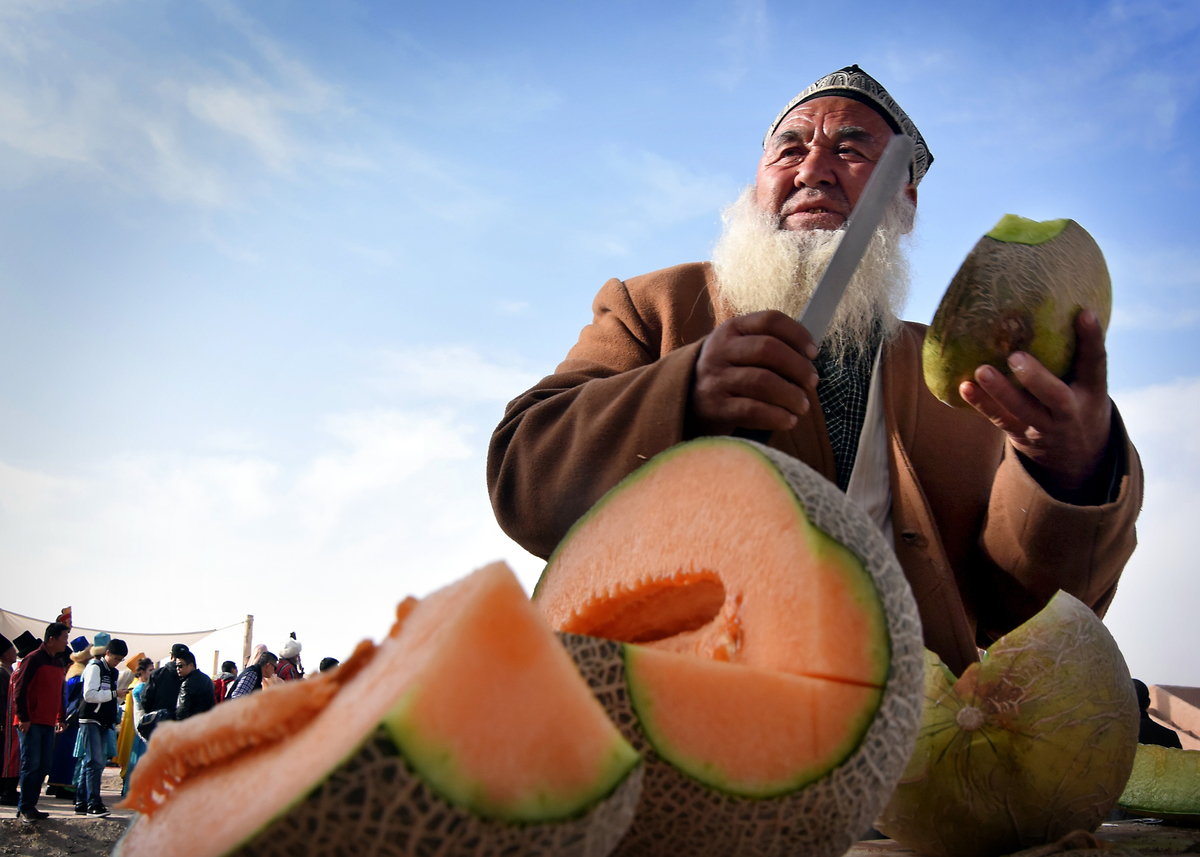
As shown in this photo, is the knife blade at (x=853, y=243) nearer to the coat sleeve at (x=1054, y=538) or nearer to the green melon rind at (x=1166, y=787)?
the coat sleeve at (x=1054, y=538)

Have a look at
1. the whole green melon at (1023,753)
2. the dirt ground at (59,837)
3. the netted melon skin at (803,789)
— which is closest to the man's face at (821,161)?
the whole green melon at (1023,753)

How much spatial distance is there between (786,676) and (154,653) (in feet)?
53.0

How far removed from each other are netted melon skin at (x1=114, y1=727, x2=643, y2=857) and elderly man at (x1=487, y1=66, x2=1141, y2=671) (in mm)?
922

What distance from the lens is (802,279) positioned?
8.11ft

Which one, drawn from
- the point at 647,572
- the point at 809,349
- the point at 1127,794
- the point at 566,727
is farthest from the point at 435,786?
the point at 1127,794

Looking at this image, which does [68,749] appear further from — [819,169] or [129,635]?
[819,169]

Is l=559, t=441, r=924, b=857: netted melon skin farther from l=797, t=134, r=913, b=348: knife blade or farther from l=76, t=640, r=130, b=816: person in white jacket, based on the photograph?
l=76, t=640, r=130, b=816: person in white jacket

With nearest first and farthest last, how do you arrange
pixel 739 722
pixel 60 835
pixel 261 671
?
pixel 739 722
pixel 60 835
pixel 261 671

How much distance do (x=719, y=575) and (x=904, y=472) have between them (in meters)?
1.26

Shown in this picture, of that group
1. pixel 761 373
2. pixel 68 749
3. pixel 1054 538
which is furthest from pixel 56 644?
pixel 1054 538

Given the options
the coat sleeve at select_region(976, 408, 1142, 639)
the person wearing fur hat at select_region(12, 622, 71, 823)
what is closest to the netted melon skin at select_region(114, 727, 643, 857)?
the coat sleeve at select_region(976, 408, 1142, 639)

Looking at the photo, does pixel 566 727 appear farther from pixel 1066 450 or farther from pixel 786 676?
pixel 1066 450

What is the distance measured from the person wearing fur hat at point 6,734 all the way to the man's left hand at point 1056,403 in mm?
8703

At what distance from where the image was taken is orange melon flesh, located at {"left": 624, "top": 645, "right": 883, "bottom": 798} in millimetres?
767
